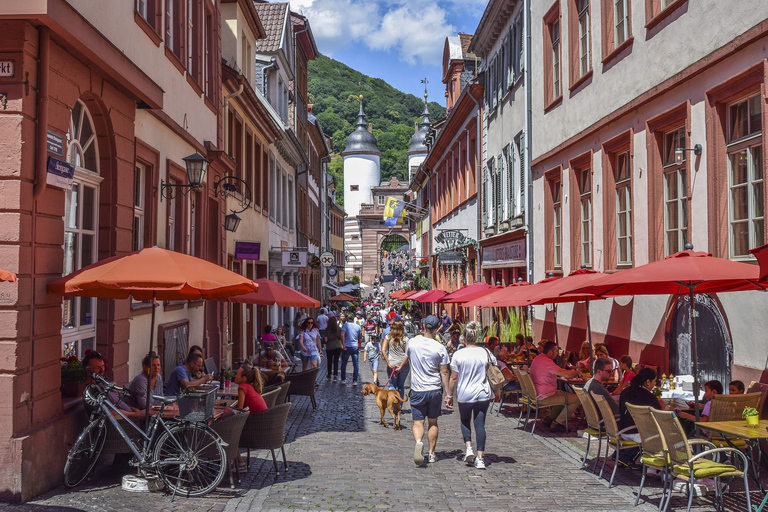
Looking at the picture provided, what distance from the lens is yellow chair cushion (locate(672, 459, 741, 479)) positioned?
22.0ft

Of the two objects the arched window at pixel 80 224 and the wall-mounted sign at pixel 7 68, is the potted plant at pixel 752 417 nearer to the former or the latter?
the arched window at pixel 80 224

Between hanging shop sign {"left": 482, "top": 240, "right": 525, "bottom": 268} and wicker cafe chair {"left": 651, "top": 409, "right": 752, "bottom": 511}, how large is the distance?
14.4 meters

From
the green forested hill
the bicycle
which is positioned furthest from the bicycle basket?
the green forested hill

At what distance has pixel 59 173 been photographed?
7664mm

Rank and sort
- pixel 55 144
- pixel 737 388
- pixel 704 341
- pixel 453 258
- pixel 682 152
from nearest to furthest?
pixel 55 144
pixel 737 388
pixel 704 341
pixel 682 152
pixel 453 258

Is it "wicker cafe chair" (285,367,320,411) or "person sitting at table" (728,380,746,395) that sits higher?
"person sitting at table" (728,380,746,395)

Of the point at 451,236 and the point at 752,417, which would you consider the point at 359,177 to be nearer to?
the point at 451,236

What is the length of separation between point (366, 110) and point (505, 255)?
340ft

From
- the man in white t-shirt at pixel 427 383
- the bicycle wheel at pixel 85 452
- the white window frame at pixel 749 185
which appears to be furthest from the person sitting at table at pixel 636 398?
the bicycle wheel at pixel 85 452

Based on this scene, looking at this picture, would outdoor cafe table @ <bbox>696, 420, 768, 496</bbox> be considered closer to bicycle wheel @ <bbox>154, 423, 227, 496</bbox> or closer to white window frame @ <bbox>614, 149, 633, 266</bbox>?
bicycle wheel @ <bbox>154, 423, 227, 496</bbox>

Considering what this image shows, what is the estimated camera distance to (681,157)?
11.0 m

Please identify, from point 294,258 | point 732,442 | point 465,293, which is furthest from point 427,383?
point 294,258

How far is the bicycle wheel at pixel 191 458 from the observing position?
295 inches

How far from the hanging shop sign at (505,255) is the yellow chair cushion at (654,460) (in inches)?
555
